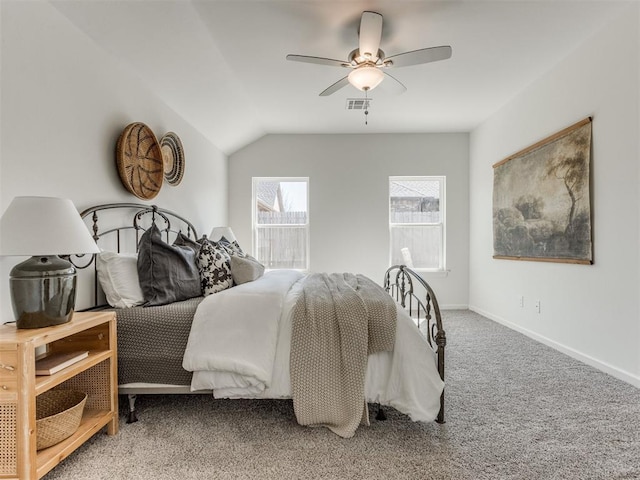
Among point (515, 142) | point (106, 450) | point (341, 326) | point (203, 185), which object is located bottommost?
point (106, 450)

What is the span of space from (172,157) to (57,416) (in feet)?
8.01

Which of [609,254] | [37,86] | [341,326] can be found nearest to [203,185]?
[37,86]

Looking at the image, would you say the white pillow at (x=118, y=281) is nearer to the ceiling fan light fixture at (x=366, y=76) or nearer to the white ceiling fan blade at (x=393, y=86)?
the ceiling fan light fixture at (x=366, y=76)

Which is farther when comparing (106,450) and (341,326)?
(341,326)

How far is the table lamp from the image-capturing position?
4.71 feet

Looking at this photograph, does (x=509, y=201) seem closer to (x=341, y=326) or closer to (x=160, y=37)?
(x=341, y=326)

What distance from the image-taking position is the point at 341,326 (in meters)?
1.83

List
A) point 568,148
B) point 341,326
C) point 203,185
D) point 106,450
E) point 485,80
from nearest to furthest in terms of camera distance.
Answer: point 106,450 < point 341,326 < point 568,148 < point 485,80 < point 203,185

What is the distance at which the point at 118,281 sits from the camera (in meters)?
2.07

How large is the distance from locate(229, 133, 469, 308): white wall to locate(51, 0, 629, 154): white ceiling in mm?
963

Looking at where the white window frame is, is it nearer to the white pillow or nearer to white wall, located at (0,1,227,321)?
white wall, located at (0,1,227,321)

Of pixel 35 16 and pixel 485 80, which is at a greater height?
pixel 485 80

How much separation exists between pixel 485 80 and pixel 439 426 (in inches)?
126

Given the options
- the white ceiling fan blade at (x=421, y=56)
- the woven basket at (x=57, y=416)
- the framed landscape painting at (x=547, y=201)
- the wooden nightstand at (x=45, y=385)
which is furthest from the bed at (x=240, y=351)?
the framed landscape painting at (x=547, y=201)
